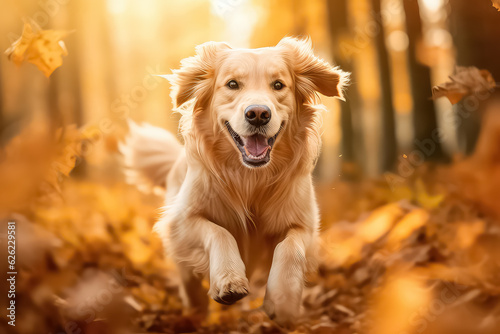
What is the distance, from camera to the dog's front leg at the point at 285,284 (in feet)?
7.72

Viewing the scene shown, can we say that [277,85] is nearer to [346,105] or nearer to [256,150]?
[256,150]

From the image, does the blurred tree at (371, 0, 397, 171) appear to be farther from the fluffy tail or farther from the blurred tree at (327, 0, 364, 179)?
the fluffy tail

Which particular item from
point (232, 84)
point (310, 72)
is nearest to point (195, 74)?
point (232, 84)

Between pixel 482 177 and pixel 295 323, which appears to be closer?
pixel 295 323

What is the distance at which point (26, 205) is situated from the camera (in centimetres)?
284

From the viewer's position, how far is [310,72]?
2748 millimetres

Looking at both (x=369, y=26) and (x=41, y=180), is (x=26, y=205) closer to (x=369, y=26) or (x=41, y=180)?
(x=41, y=180)

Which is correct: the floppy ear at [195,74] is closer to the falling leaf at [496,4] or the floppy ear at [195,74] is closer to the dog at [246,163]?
the dog at [246,163]

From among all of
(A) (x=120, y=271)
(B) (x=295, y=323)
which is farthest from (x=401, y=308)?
(A) (x=120, y=271)

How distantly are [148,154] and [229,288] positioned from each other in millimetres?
1457

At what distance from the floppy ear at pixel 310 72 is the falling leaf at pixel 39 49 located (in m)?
1.66

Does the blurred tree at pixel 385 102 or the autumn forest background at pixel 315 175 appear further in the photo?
the blurred tree at pixel 385 102

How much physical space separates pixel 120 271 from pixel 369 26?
280cm

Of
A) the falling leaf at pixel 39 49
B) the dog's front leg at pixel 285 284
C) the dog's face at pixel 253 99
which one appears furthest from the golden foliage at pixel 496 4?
the falling leaf at pixel 39 49
